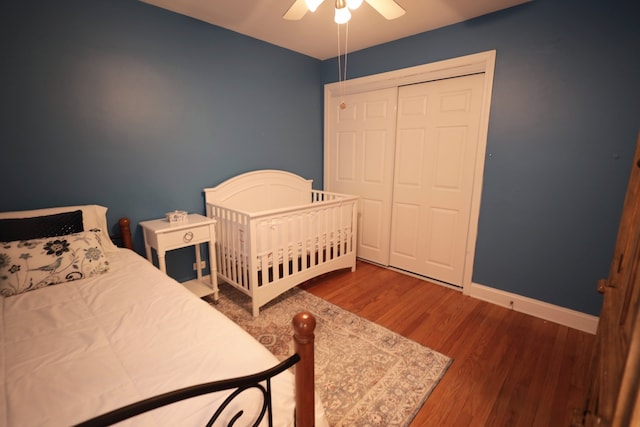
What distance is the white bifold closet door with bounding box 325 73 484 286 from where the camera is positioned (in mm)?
2709

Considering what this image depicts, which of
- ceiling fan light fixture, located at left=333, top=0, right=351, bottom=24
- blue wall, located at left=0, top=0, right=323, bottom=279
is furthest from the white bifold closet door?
ceiling fan light fixture, located at left=333, top=0, right=351, bottom=24

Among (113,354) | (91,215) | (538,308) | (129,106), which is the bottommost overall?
(538,308)

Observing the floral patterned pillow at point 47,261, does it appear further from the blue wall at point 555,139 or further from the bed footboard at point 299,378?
the blue wall at point 555,139

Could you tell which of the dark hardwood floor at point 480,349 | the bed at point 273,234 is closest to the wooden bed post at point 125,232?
the bed at point 273,234

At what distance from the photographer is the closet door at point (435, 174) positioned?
8.75ft

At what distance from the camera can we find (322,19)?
245 cm

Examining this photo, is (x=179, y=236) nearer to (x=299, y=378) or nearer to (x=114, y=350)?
(x=114, y=350)

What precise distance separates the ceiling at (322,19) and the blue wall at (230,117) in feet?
0.38

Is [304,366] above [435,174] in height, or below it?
below

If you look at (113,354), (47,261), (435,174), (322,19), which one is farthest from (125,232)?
(435,174)

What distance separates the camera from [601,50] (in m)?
1.95

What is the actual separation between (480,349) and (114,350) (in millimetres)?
2095

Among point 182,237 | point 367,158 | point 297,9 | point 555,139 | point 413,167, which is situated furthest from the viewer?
point 367,158

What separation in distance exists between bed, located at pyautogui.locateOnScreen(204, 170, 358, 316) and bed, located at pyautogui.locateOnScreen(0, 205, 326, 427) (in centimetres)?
81
